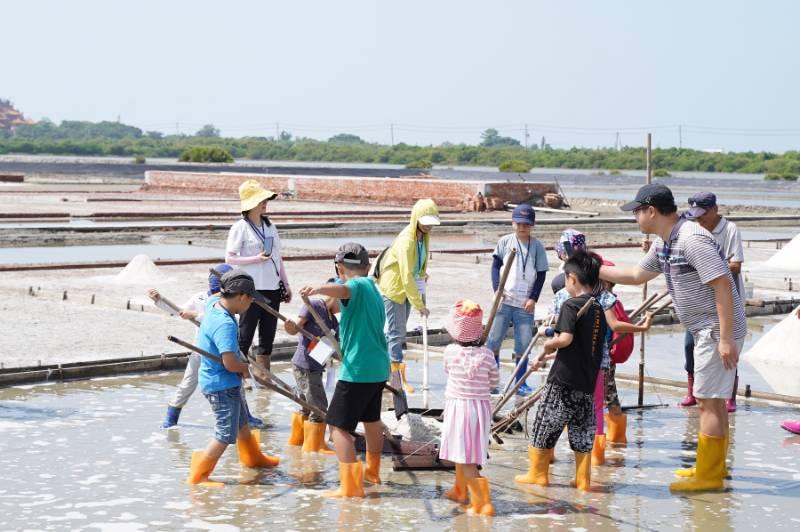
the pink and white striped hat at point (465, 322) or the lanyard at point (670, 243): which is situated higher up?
the lanyard at point (670, 243)

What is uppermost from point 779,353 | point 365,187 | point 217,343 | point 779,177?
point 217,343

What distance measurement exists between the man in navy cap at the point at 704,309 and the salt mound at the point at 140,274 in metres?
10.7

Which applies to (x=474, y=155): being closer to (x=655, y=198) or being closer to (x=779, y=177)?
(x=779, y=177)

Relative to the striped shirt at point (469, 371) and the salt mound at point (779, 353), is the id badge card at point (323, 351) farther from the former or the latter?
the salt mound at point (779, 353)

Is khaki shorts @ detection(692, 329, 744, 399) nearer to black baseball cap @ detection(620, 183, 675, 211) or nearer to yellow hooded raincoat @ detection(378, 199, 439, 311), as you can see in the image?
black baseball cap @ detection(620, 183, 675, 211)

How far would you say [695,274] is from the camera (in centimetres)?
725

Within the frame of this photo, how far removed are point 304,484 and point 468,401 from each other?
116cm

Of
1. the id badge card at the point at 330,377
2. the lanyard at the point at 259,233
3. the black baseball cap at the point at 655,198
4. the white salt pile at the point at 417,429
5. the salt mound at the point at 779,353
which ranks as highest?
the black baseball cap at the point at 655,198

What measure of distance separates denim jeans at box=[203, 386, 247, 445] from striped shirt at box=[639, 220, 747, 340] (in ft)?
8.29

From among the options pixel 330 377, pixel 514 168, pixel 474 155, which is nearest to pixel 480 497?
pixel 330 377

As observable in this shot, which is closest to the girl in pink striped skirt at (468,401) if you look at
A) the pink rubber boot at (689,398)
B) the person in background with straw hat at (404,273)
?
the person in background with straw hat at (404,273)

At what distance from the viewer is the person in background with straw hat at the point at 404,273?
9.16 meters

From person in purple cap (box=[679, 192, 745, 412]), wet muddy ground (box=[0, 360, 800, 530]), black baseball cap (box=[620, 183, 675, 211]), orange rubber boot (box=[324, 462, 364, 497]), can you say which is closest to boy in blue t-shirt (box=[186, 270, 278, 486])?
wet muddy ground (box=[0, 360, 800, 530])

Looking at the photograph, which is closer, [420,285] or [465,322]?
[465,322]
